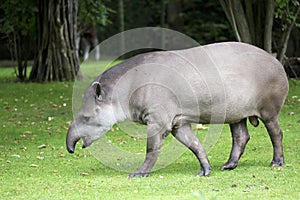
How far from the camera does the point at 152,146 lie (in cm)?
856

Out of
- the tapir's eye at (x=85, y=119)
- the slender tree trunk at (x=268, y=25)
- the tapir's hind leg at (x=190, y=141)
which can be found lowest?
the slender tree trunk at (x=268, y=25)

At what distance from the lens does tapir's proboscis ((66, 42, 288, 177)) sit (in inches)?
334

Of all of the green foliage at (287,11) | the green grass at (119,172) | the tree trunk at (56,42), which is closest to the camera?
the green grass at (119,172)

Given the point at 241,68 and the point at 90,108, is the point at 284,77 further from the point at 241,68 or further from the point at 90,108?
the point at 90,108

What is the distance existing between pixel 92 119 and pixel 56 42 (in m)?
12.4

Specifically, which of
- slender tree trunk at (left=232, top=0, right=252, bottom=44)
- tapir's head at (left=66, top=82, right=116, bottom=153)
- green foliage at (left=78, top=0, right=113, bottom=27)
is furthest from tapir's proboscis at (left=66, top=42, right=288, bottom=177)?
green foliage at (left=78, top=0, right=113, bottom=27)

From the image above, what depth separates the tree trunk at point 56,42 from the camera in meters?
A: 20.6

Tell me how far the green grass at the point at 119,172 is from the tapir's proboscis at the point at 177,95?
471 millimetres

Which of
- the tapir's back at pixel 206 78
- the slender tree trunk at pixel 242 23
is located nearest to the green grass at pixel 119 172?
the tapir's back at pixel 206 78

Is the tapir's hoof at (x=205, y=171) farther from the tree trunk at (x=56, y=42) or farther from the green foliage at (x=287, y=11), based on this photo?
the tree trunk at (x=56, y=42)

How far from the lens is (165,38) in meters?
36.2

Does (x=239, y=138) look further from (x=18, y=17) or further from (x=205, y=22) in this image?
(x=205, y=22)

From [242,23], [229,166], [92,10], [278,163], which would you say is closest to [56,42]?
[92,10]

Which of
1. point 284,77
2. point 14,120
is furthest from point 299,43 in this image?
point 284,77
